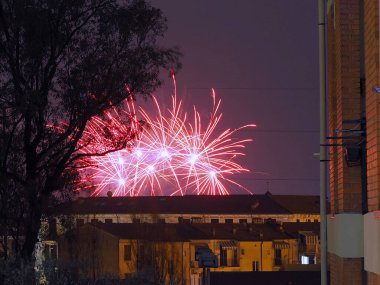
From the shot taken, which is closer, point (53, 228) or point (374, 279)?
point (374, 279)

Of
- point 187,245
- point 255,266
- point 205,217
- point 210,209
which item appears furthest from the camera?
point 210,209

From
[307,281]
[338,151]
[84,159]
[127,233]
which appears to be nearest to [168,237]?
[127,233]

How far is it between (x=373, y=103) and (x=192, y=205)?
9059 centimetres

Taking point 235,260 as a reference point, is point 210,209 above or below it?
above

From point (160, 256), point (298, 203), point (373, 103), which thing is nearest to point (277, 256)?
point (160, 256)

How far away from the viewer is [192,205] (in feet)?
330

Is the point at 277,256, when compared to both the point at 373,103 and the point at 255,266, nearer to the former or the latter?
the point at 255,266

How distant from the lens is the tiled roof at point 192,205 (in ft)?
311

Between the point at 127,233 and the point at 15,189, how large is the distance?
2053 inches

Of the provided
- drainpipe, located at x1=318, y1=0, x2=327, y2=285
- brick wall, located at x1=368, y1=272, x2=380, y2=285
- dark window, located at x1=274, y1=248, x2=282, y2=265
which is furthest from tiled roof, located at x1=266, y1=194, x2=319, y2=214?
brick wall, located at x1=368, y1=272, x2=380, y2=285

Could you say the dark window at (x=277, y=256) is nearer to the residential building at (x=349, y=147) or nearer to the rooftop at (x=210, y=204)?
the rooftop at (x=210, y=204)

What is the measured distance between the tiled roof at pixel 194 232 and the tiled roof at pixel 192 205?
40.9 ft

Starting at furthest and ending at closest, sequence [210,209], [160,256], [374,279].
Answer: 1. [210,209]
2. [160,256]
3. [374,279]

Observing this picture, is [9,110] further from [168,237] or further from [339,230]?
[168,237]
